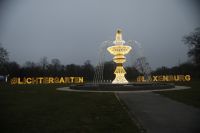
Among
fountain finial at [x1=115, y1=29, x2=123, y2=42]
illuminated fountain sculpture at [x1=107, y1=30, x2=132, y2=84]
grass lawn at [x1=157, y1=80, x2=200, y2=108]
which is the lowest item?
grass lawn at [x1=157, y1=80, x2=200, y2=108]

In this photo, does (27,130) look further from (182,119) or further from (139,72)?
(139,72)

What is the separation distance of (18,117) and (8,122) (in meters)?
1.05

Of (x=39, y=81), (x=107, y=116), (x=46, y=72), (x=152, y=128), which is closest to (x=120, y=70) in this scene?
(x=107, y=116)

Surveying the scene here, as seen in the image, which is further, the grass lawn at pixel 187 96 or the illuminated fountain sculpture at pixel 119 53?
the illuminated fountain sculpture at pixel 119 53

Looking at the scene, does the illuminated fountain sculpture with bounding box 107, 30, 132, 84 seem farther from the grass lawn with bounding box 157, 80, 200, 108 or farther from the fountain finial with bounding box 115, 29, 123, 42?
the grass lawn with bounding box 157, 80, 200, 108

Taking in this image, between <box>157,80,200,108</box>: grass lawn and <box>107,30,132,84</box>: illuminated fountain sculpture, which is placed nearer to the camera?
<box>157,80,200,108</box>: grass lawn

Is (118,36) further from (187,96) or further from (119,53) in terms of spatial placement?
(187,96)

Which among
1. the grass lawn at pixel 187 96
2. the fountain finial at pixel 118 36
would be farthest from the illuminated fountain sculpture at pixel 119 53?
the grass lawn at pixel 187 96

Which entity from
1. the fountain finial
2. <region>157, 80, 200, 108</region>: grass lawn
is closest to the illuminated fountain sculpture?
the fountain finial

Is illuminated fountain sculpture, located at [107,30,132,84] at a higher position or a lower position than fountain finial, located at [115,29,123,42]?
lower

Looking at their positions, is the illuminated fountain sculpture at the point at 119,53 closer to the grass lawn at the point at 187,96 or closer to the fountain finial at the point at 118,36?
the fountain finial at the point at 118,36

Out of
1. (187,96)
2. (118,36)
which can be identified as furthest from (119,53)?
(187,96)

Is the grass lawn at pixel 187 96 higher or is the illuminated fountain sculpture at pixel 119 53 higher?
the illuminated fountain sculpture at pixel 119 53

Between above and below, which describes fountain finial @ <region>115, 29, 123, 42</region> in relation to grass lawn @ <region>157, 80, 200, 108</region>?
above
